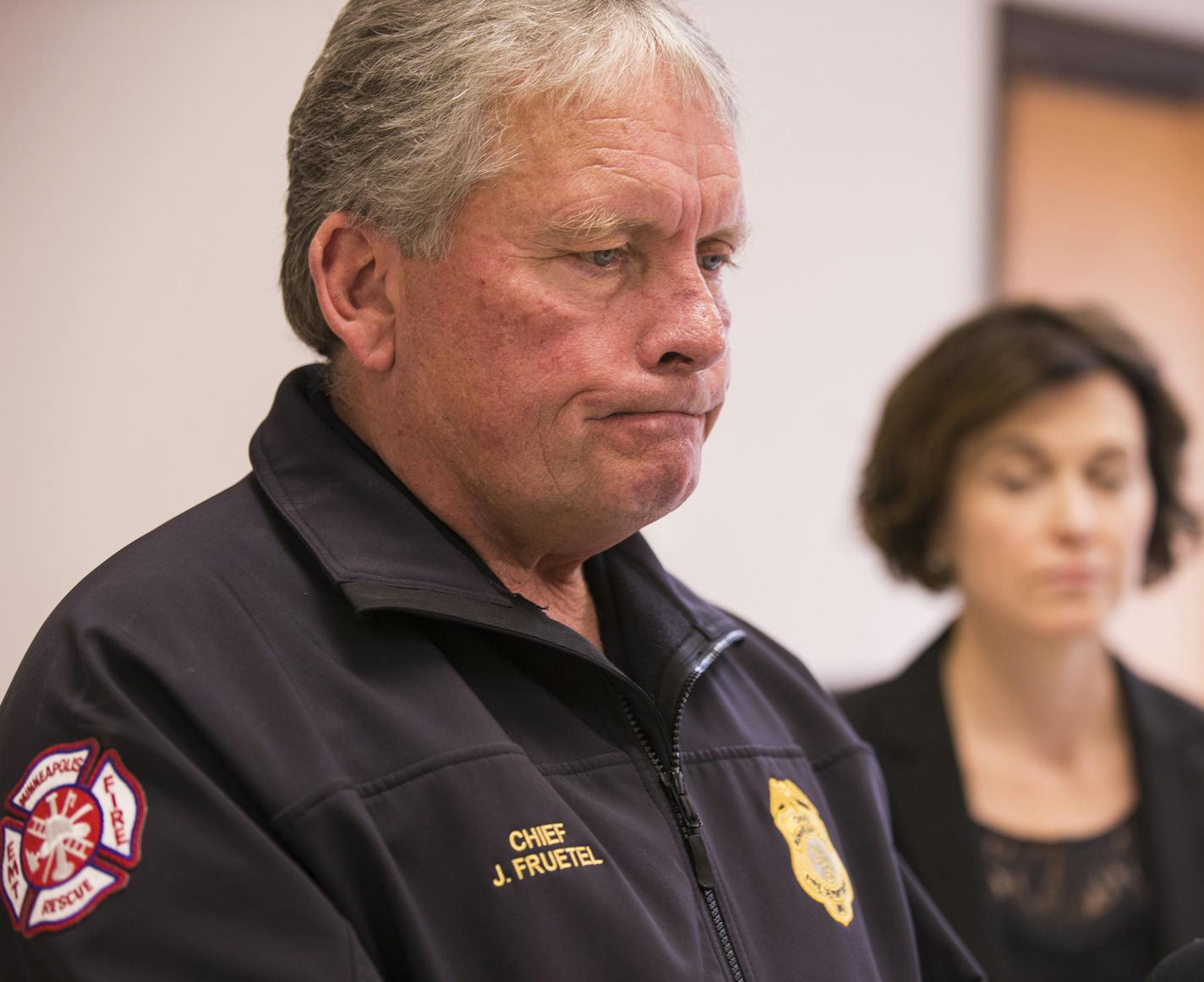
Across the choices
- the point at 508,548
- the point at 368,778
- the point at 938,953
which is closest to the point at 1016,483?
the point at 938,953

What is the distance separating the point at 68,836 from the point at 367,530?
331mm

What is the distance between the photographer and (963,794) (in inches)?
84.5

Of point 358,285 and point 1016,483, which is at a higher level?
point 358,285

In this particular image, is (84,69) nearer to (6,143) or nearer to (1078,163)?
(6,143)

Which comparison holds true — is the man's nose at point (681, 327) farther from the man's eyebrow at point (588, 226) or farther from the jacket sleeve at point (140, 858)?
the jacket sleeve at point (140, 858)

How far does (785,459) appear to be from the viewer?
3.31m

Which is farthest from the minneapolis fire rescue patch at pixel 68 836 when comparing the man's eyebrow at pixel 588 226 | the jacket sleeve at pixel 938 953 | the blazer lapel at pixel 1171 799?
the blazer lapel at pixel 1171 799

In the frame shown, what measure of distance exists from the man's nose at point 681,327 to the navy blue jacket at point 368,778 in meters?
0.23

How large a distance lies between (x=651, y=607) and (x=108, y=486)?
0.84 m

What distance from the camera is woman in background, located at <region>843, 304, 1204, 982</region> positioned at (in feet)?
6.82

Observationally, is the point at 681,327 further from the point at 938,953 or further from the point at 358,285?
the point at 938,953

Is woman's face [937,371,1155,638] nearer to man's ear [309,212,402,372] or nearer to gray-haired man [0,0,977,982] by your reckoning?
gray-haired man [0,0,977,982]

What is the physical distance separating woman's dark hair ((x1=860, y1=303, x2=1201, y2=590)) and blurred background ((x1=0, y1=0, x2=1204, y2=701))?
31cm

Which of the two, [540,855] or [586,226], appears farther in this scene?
[586,226]
